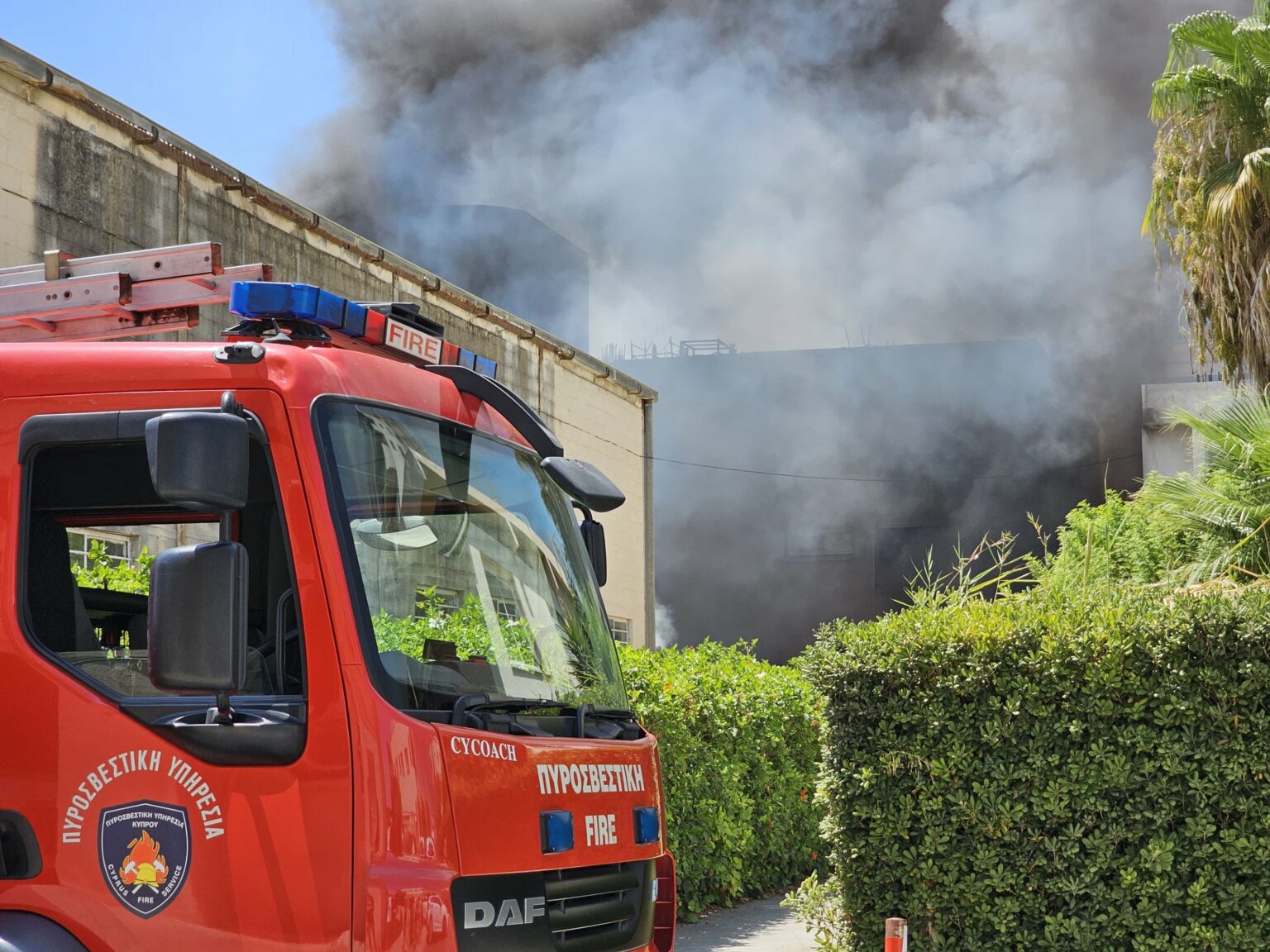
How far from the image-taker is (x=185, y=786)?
2.80 metres

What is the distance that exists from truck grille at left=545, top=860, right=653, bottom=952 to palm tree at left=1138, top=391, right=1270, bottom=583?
19.2ft

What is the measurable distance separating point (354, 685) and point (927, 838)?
3.67 metres

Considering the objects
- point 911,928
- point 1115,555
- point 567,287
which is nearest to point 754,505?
point 567,287

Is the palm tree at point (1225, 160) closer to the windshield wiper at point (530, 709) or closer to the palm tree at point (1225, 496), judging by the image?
the palm tree at point (1225, 496)

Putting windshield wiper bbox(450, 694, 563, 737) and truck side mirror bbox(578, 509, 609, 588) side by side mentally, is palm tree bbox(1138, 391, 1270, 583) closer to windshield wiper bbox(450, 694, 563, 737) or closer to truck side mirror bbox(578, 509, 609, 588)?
truck side mirror bbox(578, 509, 609, 588)

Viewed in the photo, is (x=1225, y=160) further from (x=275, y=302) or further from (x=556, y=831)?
(x=556, y=831)

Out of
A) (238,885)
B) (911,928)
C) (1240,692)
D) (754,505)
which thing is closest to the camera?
(238,885)

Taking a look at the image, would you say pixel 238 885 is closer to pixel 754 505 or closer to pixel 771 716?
pixel 771 716

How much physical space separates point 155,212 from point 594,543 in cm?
589

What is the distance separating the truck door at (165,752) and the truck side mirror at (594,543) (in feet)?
3.95

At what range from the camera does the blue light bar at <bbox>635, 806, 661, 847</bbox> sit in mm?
3439

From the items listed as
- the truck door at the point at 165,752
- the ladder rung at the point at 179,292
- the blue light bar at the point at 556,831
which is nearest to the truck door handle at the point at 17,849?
the truck door at the point at 165,752

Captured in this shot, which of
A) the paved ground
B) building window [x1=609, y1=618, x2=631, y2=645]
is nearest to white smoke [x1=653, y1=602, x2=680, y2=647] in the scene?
building window [x1=609, y1=618, x2=631, y2=645]

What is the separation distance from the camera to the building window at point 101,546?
3424 millimetres
